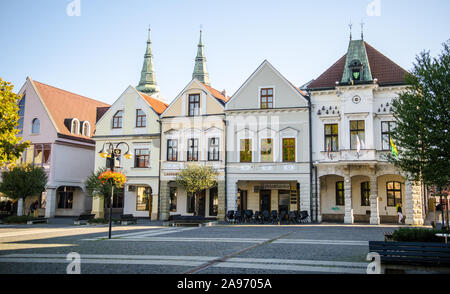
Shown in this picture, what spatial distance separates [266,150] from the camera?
33.0 meters

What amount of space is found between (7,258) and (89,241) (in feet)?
17.2

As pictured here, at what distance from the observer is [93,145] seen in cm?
4303

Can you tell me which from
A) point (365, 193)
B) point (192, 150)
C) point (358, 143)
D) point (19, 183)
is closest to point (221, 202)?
point (192, 150)

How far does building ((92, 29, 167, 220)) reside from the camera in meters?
36.5

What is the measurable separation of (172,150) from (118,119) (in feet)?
21.2

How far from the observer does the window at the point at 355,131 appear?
99.8 feet

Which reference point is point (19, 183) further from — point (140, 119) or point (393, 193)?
point (393, 193)

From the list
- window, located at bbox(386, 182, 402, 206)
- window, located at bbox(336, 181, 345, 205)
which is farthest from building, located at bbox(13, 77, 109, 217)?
window, located at bbox(386, 182, 402, 206)

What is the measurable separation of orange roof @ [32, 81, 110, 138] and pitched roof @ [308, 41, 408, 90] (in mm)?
24179

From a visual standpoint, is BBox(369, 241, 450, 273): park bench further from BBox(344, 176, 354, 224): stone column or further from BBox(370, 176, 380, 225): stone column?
BBox(344, 176, 354, 224): stone column

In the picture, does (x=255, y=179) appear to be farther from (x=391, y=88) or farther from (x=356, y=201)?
(x=391, y=88)

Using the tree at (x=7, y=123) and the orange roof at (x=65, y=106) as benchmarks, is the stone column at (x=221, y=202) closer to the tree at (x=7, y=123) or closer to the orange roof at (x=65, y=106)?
the tree at (x=7, y=123)

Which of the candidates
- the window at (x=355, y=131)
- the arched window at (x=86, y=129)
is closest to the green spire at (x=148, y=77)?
the arched window at (x=86, y=129)

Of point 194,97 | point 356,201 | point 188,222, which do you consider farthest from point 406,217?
point 194,97
